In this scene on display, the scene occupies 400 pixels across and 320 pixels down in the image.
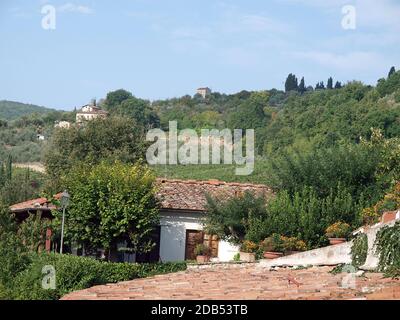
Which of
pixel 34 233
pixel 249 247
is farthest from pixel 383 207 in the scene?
pixel 34 233

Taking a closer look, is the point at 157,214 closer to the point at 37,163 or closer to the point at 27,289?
the point at 27,289

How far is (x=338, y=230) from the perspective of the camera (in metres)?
25.3

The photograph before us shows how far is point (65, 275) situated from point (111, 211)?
6.71m

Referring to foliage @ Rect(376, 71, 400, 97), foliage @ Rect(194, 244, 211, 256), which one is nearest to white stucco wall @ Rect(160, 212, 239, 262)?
foliage @ Rect(194, 244, 211, 256)

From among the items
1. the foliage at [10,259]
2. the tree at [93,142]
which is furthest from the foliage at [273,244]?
the tree at [93,142]

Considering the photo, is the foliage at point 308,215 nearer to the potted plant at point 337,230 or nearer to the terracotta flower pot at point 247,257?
the potted plant at point 337,230

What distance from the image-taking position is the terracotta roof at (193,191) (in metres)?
30.5

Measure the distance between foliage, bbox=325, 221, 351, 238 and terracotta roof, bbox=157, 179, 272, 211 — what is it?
4.63m

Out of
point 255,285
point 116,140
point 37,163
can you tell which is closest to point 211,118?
point 37,163

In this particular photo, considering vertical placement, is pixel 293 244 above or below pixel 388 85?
below

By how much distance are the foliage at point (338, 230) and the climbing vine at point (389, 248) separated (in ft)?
35.7

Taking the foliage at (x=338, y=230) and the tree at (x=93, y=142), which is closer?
the foliage at (x=338, y=230)

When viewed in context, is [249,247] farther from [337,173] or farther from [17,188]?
[17,188]
